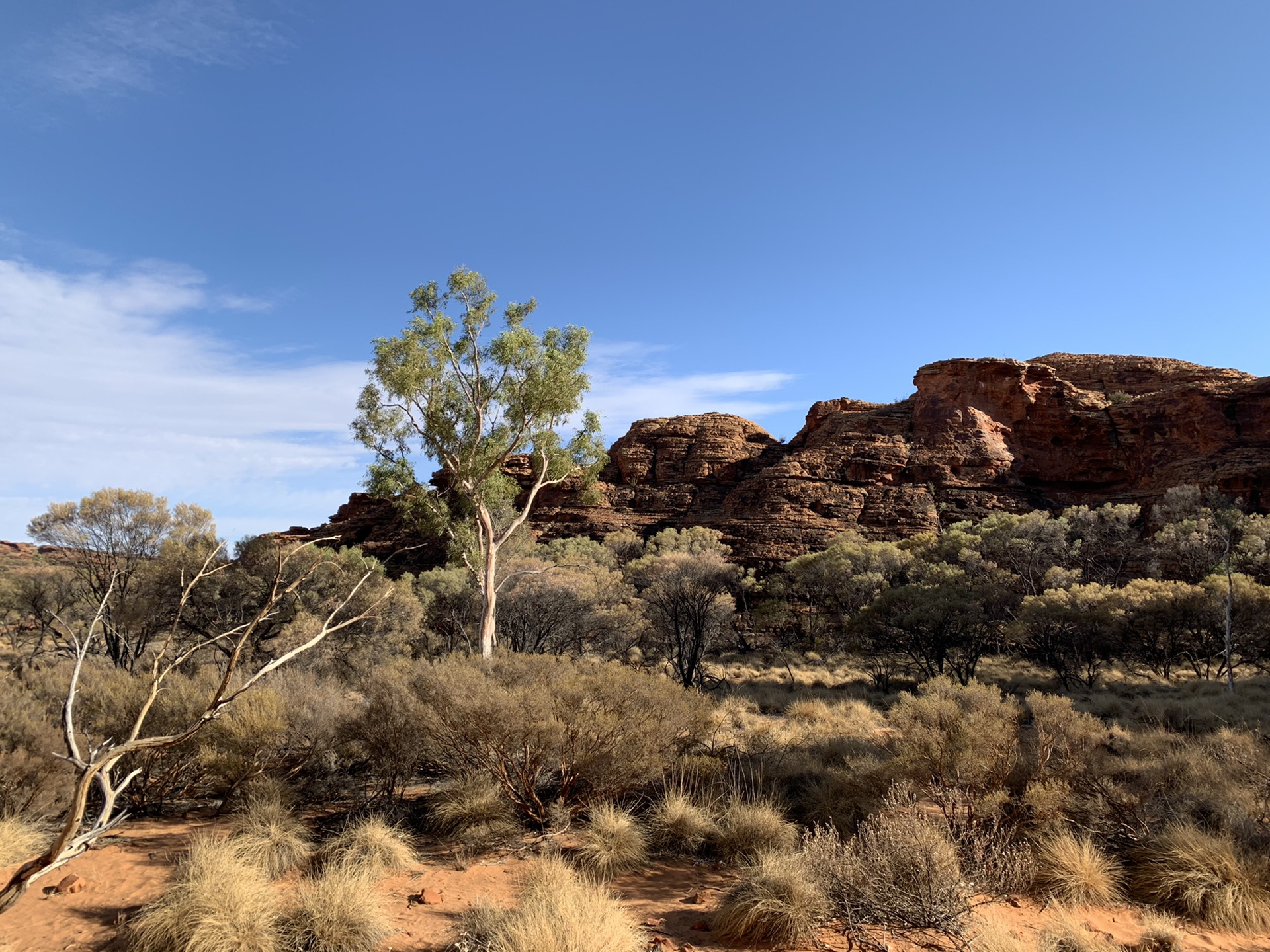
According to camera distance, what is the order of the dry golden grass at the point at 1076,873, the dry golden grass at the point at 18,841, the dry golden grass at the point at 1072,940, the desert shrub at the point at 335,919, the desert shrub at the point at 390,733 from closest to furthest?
the dry golden grass at the point at 1072,940, the desert shrub at the point at 335,919, the dry golden grass at the point at 1076,873, the dry golden grass at the point at 18,841, the desert shrub at the point at 390,733

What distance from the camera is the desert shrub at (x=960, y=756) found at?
6.84 m

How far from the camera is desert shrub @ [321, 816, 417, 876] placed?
6352 mm

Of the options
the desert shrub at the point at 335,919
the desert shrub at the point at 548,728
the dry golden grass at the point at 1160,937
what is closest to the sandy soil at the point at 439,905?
the dry golden grass at the point at 1160,937

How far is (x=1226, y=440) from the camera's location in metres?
43.8

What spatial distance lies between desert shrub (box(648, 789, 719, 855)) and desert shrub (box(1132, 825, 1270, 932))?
3.94m

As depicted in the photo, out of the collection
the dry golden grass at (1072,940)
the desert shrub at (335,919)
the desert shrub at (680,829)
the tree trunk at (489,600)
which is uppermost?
the tree trunk at (489,600)

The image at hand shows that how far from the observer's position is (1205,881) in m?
5.69

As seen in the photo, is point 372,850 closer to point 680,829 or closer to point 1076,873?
point 680,829

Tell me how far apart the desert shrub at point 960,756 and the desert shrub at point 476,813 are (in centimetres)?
445

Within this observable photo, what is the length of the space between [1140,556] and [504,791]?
1484 inches

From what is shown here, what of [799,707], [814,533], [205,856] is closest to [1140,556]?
[814,533]

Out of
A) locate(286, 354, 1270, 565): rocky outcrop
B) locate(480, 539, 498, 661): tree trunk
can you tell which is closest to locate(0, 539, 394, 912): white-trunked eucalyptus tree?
locate(480, 539, 498, 661): tree trunk

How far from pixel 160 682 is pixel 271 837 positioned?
402 centimetres

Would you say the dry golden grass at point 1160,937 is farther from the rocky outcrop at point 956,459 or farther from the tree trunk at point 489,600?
the rocky outcrop at point 956,459
